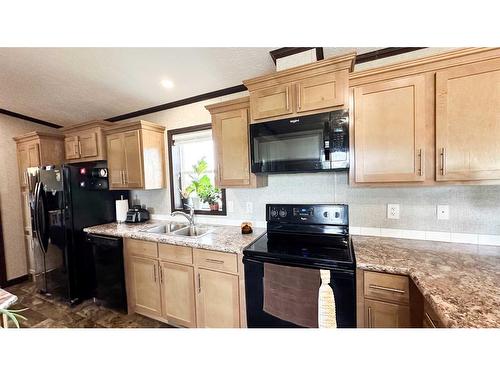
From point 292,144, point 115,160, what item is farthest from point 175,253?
point 115,160

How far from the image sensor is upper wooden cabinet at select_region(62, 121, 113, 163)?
266 centimetres

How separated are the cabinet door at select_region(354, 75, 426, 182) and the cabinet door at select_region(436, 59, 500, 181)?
9 cm

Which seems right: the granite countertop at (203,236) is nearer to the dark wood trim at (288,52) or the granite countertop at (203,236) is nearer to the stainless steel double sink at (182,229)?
the stainless steel double sink at (182,229)

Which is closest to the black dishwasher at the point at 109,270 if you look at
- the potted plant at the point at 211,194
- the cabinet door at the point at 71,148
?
the potted plant at the point at 211,194

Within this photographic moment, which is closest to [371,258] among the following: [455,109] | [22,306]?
[455,109]

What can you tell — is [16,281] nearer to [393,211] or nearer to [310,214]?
[310,214]

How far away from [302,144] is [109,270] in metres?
2.31

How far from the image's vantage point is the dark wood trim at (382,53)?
162 centimetres

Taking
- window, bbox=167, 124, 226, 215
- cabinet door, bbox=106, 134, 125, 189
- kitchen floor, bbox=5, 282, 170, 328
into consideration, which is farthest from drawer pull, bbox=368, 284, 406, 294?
cabinet door, bbox=106, 134, 125, 189

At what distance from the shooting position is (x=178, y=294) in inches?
77.0

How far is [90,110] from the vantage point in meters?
2.90

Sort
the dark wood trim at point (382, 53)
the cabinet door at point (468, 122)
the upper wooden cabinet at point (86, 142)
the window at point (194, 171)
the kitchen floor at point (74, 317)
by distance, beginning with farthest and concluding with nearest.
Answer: the upper wooden cabinet at point (86, 142) < the window at point (194, 171) < the kitchen floor at point (74, 317) < the dark wood trim at point (382, 53) < the cabinet door at point (468, 122)

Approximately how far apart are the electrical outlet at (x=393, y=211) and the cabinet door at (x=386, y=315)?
0.71m
